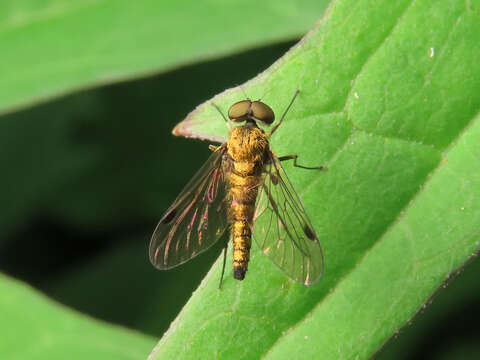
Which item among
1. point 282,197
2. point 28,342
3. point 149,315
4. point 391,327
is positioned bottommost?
point 149,315

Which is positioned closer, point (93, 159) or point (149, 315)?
point (149, 315)

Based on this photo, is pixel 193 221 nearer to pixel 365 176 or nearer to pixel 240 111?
pixel 240 111

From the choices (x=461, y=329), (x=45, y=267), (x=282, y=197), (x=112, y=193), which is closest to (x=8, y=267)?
(x=45, y=267)

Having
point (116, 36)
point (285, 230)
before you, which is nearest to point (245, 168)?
point (285, 230)

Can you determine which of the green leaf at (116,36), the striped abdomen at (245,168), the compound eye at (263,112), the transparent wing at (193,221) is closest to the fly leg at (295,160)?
the compound eye at (263,112)

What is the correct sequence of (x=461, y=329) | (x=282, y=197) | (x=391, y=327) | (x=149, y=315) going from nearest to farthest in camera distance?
(x=391, y=327) → (x=282, y=197) → (x=461, y=329) → (x=149, y=315)

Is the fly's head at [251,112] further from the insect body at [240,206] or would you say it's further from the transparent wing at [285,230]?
the transparent wing at [285,230]

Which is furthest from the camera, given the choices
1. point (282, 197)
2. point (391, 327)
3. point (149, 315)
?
point (149, 315)

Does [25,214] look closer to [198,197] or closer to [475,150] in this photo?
[198,197]
